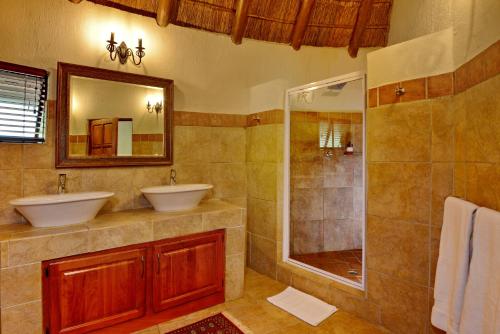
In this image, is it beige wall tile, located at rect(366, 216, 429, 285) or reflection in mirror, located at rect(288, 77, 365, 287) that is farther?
reflection in mirror, located at rect(288, 77, 365, 287)

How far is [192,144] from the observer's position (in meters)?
2.90

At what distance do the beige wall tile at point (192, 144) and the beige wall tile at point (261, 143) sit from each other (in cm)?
A: 47

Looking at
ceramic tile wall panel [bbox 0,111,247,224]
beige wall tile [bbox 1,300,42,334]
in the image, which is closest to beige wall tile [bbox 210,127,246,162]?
ceramic tile wall panel [bbox 0,111,247,224]

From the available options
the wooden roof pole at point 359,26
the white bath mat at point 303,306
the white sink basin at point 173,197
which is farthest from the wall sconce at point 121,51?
the white bath mat at point 303,306

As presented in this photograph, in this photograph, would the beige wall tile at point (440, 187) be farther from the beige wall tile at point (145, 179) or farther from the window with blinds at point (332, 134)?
the beige wall tile at point (145, 179)

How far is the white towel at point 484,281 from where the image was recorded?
99 cm

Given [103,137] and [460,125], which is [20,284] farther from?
[460,125]

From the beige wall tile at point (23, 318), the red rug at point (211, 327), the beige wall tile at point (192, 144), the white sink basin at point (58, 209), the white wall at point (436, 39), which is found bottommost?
the red rug at point (211, 327)

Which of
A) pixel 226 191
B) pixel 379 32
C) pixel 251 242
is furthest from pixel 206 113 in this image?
pixel 379 32

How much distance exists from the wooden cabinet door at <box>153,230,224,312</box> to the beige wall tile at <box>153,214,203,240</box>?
0.19 ft

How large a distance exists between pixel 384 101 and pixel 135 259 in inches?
84.6

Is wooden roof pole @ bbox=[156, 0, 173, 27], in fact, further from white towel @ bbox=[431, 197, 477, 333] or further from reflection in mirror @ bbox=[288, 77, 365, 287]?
white towel @ bbox=[431, 197, 477, 333]

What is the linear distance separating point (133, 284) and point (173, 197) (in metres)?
0.70

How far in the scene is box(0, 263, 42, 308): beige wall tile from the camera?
158 centimetres
